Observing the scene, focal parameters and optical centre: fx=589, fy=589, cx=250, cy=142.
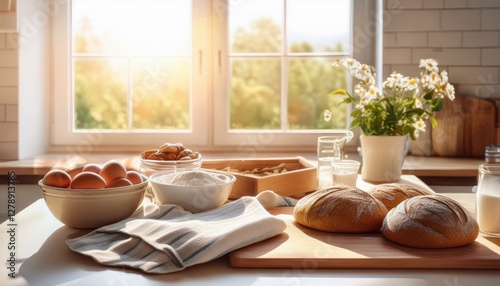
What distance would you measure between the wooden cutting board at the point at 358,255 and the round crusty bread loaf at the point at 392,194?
0.63 ft

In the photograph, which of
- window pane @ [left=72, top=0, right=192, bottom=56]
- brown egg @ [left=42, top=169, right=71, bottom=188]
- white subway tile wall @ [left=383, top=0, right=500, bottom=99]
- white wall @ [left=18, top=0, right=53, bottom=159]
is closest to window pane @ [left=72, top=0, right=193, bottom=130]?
window pane @ [left=72, top=0, right=192, bottom=56]

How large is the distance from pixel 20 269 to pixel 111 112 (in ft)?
7.85

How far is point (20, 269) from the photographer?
1.00 meters

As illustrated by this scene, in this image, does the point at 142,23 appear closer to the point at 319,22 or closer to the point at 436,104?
the point at 319,22

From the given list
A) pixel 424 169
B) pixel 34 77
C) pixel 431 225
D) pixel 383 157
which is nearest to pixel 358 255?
pixel 431 225

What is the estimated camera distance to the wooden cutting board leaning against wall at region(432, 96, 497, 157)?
261cm

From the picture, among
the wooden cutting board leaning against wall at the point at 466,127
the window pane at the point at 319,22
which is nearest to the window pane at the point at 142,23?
the window pane at the point at 319,22

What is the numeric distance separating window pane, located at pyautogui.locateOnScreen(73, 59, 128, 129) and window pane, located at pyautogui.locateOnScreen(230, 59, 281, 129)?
1.90 feet

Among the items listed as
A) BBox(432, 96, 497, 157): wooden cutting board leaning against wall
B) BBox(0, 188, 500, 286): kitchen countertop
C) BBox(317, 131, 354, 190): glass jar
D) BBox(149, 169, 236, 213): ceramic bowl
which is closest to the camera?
BBox(0, 188, 500, 286): kitchen countertop

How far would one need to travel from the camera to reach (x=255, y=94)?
11.8ft

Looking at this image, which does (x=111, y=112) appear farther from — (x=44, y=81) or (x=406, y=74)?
(x=406, y=74)

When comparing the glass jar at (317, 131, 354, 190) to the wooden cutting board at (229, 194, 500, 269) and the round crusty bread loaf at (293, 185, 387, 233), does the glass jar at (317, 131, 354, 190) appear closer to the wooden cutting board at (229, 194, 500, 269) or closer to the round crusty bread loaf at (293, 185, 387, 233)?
the round crusty bread loaf at (293, 185, 387, 233)

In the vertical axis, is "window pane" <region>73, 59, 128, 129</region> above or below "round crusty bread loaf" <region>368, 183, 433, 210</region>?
above

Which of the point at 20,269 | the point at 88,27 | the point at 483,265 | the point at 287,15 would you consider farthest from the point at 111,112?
the point at 483,265
